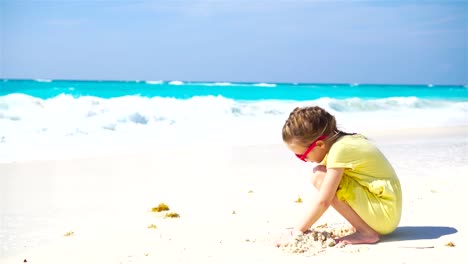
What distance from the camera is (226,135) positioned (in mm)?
11320

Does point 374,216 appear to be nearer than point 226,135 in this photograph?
Yes

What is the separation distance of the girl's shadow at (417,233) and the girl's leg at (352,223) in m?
0.10

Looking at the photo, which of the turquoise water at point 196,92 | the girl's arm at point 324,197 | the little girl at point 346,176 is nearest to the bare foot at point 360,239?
the little girl at point 346,176

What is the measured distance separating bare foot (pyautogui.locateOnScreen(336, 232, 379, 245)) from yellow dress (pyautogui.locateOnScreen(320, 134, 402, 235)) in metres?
0.06

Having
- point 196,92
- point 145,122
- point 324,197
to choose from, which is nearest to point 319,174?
point 324,197

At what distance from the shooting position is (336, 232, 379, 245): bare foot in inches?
139

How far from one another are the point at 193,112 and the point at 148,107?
1.19 meters

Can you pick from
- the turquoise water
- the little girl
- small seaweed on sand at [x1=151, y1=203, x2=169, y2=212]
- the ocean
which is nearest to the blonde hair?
the little girl

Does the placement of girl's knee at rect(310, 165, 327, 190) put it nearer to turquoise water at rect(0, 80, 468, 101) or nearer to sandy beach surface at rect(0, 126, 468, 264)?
sandy beach surface at rect(0, 126, 468, 264)

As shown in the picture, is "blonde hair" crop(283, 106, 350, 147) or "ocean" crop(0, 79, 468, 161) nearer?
"blonde hair" crop(283, 106, 350, 147)

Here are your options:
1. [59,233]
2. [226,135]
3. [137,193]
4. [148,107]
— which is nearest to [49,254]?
[59,233]

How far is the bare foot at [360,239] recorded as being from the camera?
11.6 feet

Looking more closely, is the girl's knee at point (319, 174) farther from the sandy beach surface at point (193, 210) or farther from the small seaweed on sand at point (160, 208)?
the small seaweed on sand at point (160, 208)

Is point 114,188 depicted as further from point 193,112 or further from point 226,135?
point 193,112
